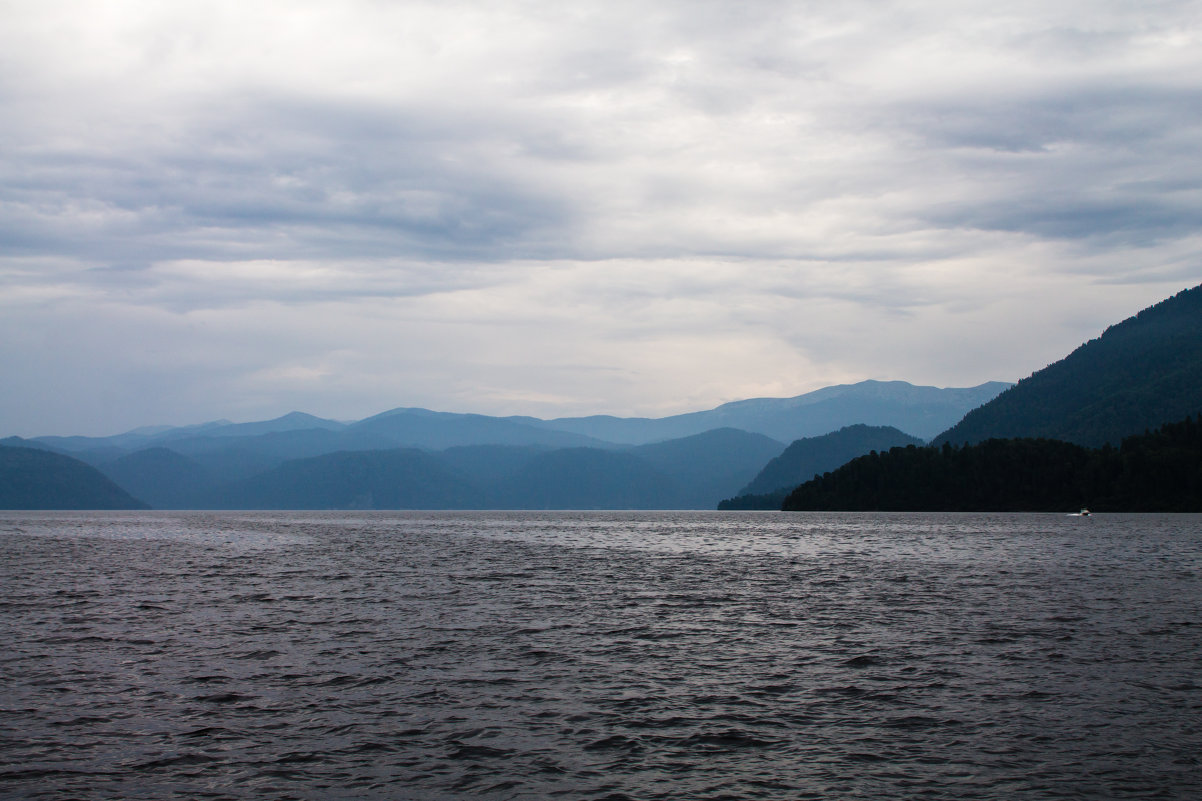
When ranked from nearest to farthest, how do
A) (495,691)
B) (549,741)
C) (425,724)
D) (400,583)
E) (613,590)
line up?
(549,741) < (425,724) < (495,691) < (613,590) < (400,583)

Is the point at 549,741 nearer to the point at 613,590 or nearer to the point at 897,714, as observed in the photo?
the point at 897,714

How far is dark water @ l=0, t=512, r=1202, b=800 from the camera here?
26172 millimetres

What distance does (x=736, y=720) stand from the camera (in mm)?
32406

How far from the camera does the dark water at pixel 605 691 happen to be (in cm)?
2617

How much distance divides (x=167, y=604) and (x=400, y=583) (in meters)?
22.1

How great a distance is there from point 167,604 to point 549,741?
47100mm

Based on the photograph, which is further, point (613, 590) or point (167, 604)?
point (613, 590)

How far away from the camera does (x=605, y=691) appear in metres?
37.2

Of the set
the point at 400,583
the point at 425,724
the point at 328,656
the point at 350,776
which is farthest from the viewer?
the point at 400,583

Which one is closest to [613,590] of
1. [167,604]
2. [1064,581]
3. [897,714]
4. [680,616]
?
[680,616]

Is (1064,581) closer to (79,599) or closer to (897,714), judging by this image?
(897,714)

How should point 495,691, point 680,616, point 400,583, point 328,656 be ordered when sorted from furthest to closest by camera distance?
point 400,583 → point 680,616 → point 328,656 → point 495,691

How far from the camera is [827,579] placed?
8688 centimetres

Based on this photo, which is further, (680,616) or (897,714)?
(680,616)
